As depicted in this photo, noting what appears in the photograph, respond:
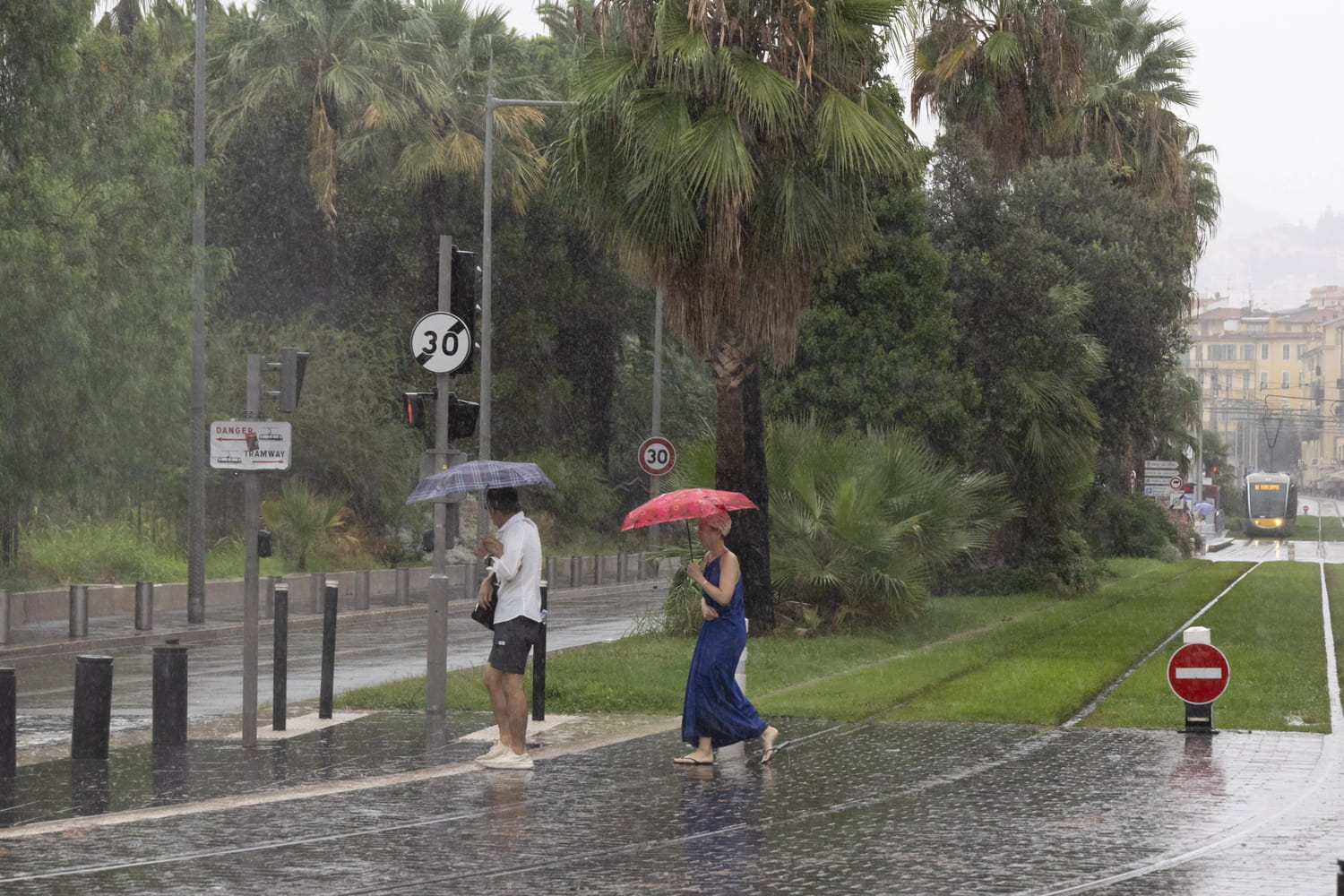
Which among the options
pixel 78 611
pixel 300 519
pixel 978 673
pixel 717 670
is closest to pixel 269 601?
pixel 78 611

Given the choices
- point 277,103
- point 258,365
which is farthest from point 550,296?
point 258,365

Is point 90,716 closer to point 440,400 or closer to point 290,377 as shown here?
point 290,377

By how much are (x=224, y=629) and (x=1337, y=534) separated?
83.8 metres

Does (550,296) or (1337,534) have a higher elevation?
(550,296)

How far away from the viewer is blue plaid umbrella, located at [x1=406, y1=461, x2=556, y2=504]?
39.3 ft

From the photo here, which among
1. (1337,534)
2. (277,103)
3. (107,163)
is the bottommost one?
(1337,534)

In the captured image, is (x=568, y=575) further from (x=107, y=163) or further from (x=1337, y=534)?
(x=1337, y=534)

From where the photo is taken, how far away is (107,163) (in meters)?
26.8

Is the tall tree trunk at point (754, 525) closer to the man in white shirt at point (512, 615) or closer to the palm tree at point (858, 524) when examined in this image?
the palm tree at point (858, 524)

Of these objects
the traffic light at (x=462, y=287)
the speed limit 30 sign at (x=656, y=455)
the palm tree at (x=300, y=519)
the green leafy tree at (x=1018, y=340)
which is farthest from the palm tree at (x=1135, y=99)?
the traffic light at (x=462, y=287)

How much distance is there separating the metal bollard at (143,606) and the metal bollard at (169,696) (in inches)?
471

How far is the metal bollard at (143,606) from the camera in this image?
24547mm

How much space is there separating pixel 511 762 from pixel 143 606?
14.3 m

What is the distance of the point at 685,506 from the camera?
39.9 ft
